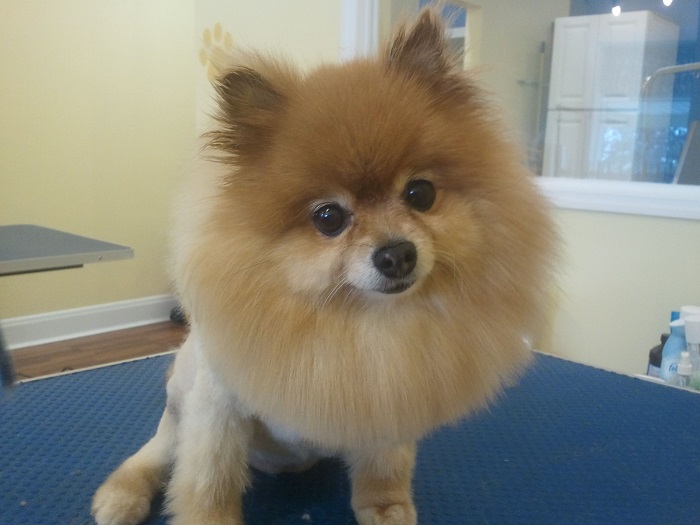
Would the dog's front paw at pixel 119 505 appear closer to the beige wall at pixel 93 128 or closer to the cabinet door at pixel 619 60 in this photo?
the beige wall at pixel 93 128

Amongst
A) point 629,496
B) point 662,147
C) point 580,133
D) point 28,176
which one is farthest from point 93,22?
point 629,496

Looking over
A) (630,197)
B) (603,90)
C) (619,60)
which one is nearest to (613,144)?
(603,90)

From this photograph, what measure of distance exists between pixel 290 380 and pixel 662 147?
7.18 feet

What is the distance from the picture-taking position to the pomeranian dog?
2.55 feet

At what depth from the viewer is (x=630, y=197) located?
77.7 inches

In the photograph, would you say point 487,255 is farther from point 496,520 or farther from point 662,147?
point 662,147

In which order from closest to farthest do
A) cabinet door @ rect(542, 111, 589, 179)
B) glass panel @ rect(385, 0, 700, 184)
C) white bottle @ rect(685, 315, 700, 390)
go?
1. white bottle @ rect(685, 315, 700, 390)
2. glass panel @ rect(385, 0, 700, 184)
3. cabinet door @ rect(542, 111, 589, 179)

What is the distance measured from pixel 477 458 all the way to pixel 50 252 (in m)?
0.89

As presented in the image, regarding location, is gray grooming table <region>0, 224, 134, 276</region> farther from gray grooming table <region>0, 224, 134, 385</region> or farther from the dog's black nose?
the dog's black nose

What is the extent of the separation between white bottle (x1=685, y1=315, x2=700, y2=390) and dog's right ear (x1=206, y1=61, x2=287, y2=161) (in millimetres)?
1326

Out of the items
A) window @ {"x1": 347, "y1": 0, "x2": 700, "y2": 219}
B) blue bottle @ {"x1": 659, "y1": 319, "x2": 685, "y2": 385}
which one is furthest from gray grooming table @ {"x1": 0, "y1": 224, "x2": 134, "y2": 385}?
blue bottle @ {"x1": 659, "y1": 319, "x2": 685, "y2": 385}

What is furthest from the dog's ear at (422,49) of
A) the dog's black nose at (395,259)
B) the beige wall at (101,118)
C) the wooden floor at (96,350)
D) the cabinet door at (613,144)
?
the wooden floor at (96,350)

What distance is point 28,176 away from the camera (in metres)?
2.89

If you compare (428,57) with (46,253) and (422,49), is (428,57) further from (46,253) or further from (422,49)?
(46,253)
